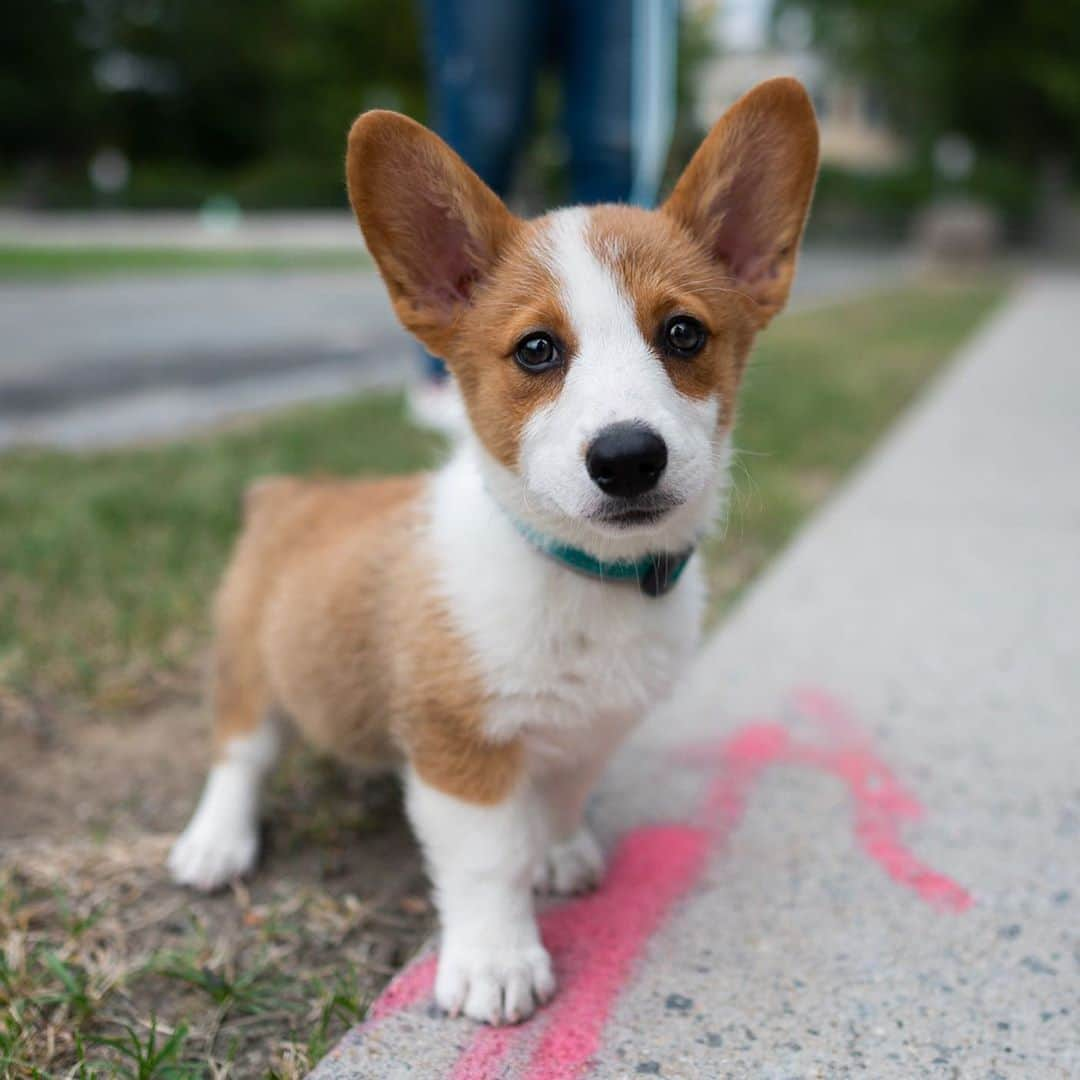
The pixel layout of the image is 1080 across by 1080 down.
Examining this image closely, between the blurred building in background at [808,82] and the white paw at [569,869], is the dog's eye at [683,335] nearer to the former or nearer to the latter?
the white paw at [569,869]

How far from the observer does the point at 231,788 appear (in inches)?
97.3

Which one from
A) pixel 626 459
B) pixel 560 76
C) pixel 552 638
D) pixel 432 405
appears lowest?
pixel 432 405

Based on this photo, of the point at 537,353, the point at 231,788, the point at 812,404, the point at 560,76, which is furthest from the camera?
the point at 812,404

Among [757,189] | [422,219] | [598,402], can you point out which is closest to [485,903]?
[598,402]

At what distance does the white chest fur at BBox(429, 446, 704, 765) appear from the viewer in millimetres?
2004

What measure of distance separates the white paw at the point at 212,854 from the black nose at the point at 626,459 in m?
1.15

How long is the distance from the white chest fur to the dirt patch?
539mm

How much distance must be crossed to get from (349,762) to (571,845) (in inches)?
20.9

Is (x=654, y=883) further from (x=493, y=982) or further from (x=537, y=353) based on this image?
(x=537, y=353)

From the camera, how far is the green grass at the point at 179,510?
10.6 feet

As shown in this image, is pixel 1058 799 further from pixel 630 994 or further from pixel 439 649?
pixel 439 649

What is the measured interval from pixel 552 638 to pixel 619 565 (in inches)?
7.5

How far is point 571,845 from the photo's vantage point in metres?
2.32

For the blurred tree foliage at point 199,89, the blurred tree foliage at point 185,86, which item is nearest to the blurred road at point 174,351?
the blurred tree foliage at point 199,89
